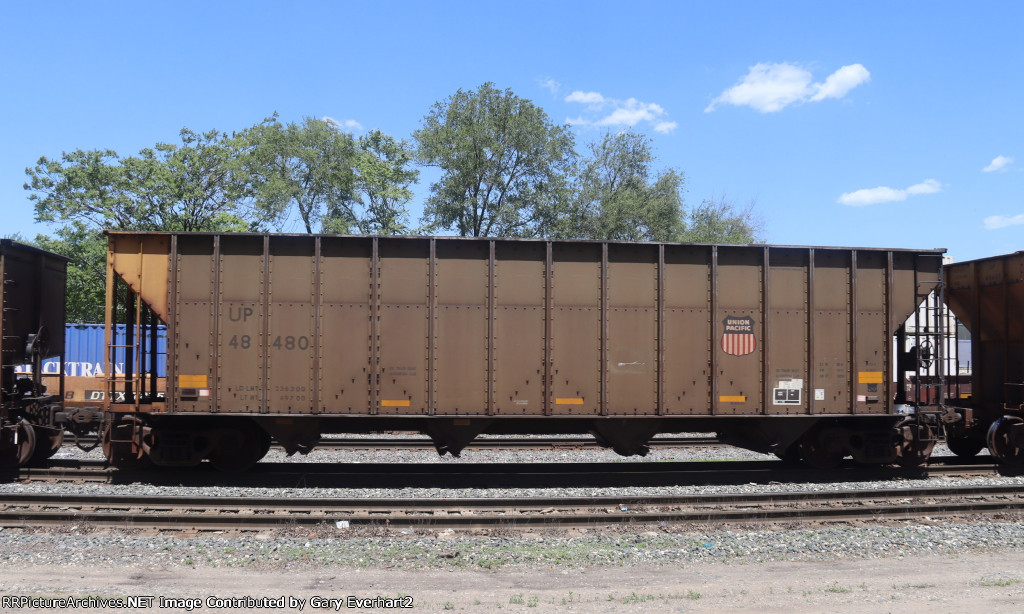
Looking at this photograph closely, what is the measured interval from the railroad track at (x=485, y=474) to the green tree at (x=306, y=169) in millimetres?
29862

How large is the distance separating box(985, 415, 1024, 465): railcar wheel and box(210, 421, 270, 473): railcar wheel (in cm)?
1314

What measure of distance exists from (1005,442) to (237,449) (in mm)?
13712

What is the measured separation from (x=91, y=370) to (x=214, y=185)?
51.8ft

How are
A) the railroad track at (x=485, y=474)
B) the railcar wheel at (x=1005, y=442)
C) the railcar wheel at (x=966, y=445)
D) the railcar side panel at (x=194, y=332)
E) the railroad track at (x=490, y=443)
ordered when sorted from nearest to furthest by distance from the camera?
the railcar side panel at (x=194, y=332), the railroad track at (x=485, y=474), the railcar wheel at (x=1005, y=442), the railcar wheel at (x=966, y=445), the railroad track at (x=490, y=443)

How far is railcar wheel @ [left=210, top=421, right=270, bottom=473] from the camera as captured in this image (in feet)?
34.8

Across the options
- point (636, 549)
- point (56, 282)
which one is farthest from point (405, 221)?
point (636, 549)

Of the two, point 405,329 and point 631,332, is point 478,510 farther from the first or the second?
point 631,332

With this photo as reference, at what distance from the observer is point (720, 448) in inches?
578

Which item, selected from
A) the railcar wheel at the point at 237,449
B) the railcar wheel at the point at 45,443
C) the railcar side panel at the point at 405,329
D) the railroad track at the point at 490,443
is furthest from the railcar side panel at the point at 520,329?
the railcar wheel at the point at 45,443

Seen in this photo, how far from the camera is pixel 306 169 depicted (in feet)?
142

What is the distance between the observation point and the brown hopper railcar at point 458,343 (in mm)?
10266

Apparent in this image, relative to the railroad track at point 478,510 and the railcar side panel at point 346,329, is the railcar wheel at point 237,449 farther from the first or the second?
the railroad track at point 478,510

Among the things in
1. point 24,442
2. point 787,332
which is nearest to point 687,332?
point 787,332

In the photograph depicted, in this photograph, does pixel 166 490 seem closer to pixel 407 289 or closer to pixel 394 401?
pixel 394 401
